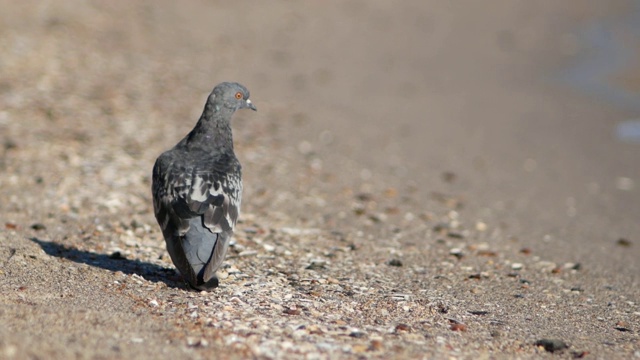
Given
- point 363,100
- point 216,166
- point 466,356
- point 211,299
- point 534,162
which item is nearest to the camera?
point 466,356

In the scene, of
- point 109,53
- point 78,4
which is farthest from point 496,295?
point 78,4

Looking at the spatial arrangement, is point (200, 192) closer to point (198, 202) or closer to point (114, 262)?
point (198, 202)

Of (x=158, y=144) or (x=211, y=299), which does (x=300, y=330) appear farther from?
(x=158, y=144)

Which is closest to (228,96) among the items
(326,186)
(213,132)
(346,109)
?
(213,132)

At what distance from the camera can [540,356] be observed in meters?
5.98

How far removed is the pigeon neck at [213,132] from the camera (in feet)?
24.8

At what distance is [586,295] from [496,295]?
89 centimetres

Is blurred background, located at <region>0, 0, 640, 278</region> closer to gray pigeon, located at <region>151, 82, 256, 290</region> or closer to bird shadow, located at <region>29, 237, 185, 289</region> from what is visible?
bird shadow, located at <region>29, 237, 185, 289</region>

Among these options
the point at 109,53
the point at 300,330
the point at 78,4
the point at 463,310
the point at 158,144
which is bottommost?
the point at 300,330

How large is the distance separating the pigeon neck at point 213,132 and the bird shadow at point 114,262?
1.17 m

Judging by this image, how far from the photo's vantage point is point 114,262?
7723mm

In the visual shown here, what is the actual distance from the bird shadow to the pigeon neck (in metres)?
1.17

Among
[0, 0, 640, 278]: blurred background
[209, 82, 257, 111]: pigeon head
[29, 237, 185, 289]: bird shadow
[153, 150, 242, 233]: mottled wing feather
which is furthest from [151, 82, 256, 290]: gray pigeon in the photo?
A: [0, 0, 640, 278]: blurred background

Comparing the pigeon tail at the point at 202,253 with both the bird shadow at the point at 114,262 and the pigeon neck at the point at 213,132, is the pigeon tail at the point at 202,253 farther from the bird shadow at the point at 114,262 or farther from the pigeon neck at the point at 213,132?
the pigeon neck at the point at 213,132
